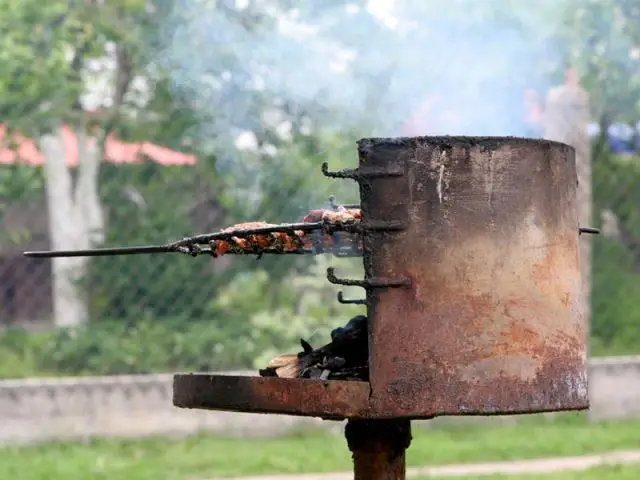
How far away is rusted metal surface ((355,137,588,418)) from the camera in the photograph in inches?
148

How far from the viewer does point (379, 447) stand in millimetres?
4211

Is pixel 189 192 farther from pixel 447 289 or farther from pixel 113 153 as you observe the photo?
pixel 447 289

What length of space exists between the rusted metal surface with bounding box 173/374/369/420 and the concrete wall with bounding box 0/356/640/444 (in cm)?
447

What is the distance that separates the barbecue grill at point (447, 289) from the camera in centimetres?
377

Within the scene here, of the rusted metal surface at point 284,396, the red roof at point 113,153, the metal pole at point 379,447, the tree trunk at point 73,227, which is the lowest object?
the metal pole at point 379,447

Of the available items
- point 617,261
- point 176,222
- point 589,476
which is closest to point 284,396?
point 589,476

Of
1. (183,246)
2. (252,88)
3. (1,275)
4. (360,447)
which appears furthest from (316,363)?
(1,275)

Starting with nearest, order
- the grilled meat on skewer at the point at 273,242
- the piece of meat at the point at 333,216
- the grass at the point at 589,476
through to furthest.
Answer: the piece of meat at the point at 333,216 → the grilled meat on skewer at the point at 273,242 → the grass at the point at 589,476

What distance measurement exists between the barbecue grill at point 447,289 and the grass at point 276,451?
3.70 meters

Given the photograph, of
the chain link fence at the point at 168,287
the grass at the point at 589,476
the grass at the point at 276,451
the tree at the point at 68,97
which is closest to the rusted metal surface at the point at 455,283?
the grass at the point at 589,476

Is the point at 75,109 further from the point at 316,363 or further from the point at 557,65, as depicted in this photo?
the point at 316,363

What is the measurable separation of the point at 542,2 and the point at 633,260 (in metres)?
2.89

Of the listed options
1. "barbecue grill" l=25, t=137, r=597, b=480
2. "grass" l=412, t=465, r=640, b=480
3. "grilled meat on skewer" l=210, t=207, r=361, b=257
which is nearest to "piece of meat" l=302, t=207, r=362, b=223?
"grilled meat on skewer" l=210, t=207, r=361, b=257

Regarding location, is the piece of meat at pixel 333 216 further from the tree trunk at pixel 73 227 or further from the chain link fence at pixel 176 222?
the tree trunk at pixel 73 227
